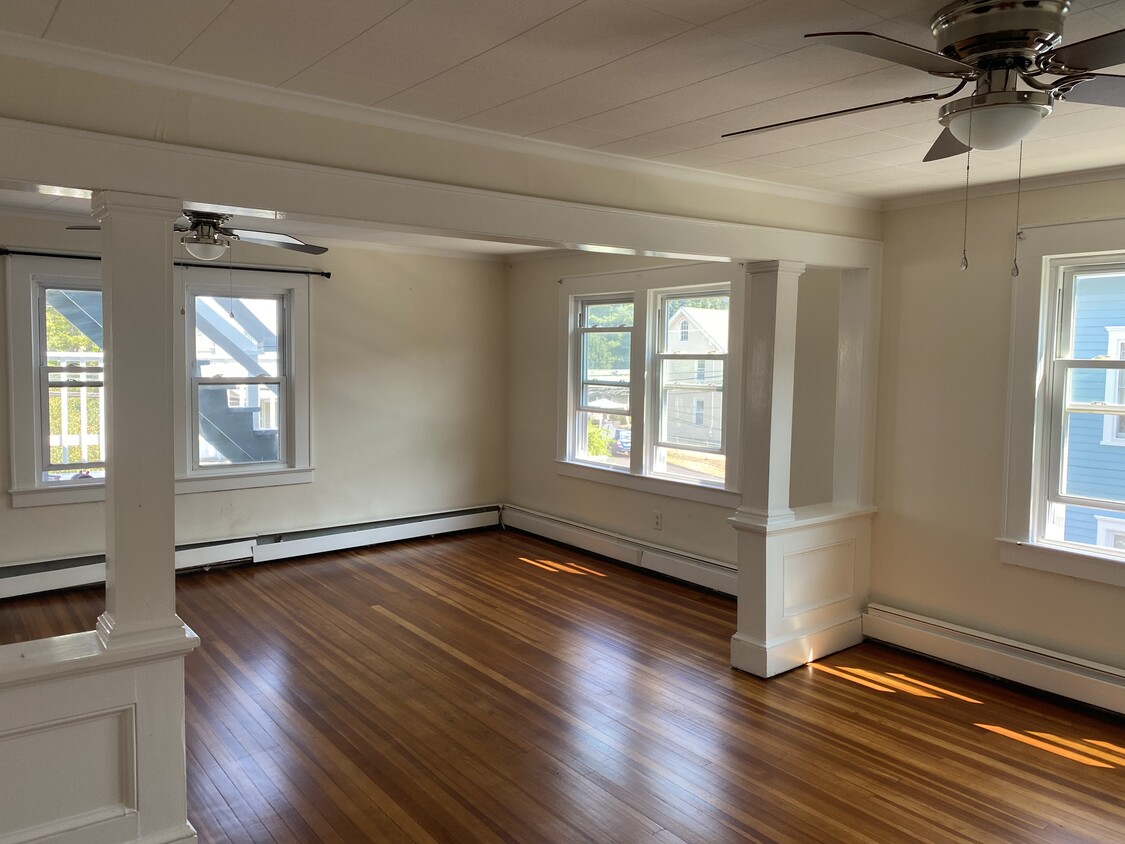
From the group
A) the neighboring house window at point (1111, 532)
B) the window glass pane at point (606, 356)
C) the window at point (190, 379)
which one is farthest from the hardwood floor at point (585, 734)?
the window glass pane at point (606, 356)

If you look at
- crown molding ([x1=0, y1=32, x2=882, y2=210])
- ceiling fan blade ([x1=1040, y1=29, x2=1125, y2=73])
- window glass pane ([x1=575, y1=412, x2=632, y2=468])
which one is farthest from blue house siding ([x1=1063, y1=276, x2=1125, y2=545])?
window glass pane ([x1=575, y1=412, x2=632, y2=468])

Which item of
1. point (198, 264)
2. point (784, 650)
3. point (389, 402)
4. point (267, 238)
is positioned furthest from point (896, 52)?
point (389, 402)

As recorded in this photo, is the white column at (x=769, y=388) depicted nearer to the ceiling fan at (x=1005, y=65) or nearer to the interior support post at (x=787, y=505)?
the interior support post at (x=787, y=505)

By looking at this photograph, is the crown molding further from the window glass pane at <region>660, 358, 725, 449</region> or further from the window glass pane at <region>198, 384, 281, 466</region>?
the window glass pane at <region>198, 384, 281, 466</region>

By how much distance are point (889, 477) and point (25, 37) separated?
4.34 meters

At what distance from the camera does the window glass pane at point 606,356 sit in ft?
21.1

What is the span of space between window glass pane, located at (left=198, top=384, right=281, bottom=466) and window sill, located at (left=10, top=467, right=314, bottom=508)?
0.52 feet

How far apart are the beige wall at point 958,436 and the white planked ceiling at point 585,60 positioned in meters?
0.97

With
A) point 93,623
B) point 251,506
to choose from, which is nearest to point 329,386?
point 251,506

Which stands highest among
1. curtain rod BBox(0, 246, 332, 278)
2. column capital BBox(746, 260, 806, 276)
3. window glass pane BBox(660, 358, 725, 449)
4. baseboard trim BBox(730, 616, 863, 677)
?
curtain rod BBox(0, 246, 332, 278)

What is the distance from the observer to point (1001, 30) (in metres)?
1.89

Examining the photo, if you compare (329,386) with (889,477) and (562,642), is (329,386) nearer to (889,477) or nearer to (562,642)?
(562,642)

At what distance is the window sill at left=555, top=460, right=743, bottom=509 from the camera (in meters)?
5.60

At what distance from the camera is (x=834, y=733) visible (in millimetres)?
3598
